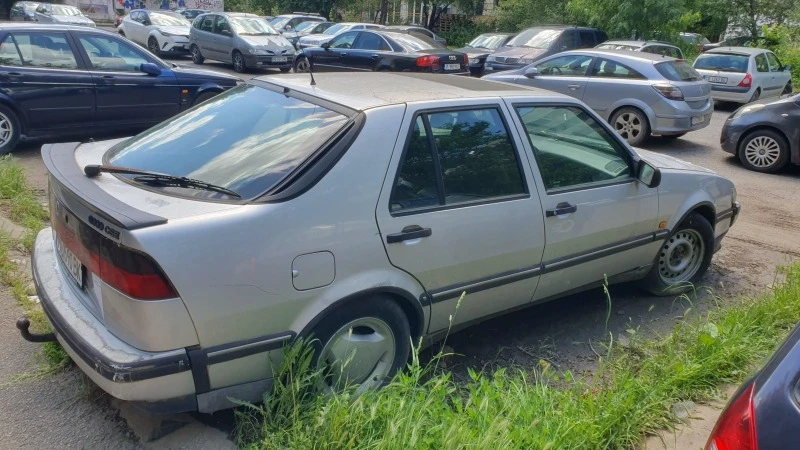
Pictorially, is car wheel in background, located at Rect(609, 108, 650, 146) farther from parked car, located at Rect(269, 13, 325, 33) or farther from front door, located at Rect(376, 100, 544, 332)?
parked car, located at Rect(269, 13, 325, 33)

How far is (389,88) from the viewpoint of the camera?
4078 millimetres

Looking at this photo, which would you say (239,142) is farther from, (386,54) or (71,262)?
(386,54)

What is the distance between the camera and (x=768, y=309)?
14.8 ft

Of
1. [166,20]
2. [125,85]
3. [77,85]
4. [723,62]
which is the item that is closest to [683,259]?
[125,85]

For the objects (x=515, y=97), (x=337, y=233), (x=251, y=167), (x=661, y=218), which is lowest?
(x=661, y=218)

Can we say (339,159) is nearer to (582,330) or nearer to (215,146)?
(215,146)

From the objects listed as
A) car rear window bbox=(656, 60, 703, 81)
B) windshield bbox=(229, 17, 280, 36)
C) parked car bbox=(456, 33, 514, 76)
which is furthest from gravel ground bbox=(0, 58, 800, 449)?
windshield bbox=(229, 17, 280, 36)

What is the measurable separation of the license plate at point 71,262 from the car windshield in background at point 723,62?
644 inches

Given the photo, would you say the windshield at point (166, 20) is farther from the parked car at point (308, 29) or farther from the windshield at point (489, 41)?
the windshield at point (489, 41)

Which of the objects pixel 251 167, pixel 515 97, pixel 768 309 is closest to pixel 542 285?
pixel 515 97

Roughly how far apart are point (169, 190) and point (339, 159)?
2.69ft

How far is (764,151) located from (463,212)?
8.14m

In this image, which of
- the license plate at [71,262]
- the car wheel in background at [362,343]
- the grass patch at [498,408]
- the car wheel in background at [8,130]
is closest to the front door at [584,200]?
the grass patch at [498,408]

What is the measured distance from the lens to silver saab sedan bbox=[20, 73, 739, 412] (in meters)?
2.91
